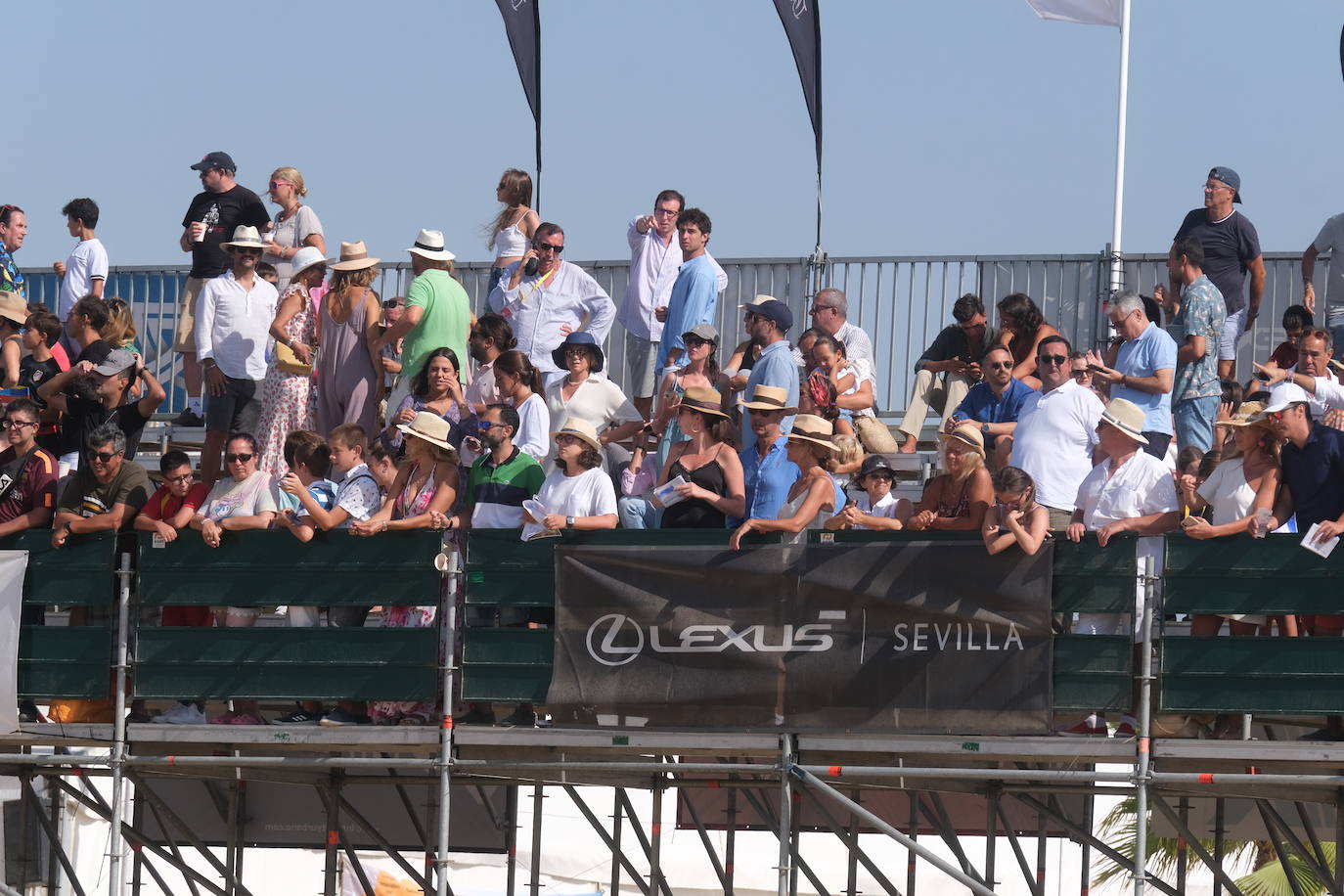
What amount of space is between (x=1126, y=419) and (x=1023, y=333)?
2.35 m

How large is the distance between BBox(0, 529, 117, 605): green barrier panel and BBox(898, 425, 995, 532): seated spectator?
4.38m

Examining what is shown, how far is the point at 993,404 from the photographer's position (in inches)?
488

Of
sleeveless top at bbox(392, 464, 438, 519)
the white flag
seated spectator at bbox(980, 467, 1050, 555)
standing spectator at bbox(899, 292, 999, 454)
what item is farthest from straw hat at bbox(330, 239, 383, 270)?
the white flag

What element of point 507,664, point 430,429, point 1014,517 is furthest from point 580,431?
point 1014,517

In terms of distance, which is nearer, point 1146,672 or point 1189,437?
point 1146,672

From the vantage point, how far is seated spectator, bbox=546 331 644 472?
1276 cm

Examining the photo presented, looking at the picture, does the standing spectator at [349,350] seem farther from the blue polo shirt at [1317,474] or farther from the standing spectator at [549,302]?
the blue polo shirt at [1317,474]

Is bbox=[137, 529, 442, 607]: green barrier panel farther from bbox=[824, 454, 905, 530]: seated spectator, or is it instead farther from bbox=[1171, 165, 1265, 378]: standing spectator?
bbox=[1171, 165, 1265, 378]: standing spectator

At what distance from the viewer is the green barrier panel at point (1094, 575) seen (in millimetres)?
10141

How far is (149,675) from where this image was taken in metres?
11.5

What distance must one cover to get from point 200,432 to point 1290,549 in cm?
1007

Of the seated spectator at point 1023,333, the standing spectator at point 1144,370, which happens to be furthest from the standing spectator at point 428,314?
the standing spectator at point 1144,370

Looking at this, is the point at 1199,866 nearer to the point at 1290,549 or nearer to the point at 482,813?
the point at 482,813

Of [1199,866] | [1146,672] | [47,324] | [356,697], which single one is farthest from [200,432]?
[1199,866]
